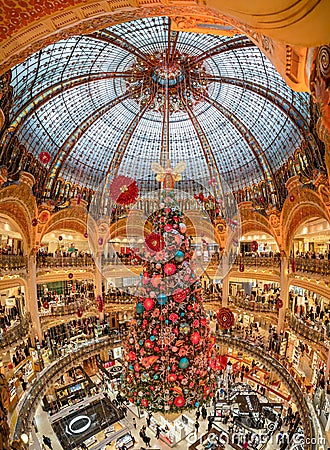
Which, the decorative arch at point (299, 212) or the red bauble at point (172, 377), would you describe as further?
the decorative arch at point (299, 212)

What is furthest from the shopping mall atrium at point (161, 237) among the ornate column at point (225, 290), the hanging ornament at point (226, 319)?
the hanging ornament at point (226, 319)

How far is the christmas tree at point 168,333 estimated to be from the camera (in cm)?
782

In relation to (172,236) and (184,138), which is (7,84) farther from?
(184,138)

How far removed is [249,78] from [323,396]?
17226mm

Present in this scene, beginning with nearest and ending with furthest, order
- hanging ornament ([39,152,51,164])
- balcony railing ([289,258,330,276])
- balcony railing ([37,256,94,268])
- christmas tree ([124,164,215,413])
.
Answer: christmas tree ([124,164,215,413]), balcony railing ([289,258,330,276]), hanging ornament ([39,152,51,164]), balcony railing ([37,256,94,268])

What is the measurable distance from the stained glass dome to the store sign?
1644cm

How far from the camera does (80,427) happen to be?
53.5 feet

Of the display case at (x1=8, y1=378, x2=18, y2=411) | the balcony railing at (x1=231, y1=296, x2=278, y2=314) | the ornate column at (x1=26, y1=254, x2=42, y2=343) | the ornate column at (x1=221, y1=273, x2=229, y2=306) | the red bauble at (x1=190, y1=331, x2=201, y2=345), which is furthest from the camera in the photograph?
the ornate column at (x1=221, y1=273, x2=229, y2=306)

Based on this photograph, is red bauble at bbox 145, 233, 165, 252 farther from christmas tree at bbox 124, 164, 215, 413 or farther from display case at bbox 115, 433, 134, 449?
display case at bbox 115, 433, 134, 449

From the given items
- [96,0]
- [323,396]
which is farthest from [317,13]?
[323,396]

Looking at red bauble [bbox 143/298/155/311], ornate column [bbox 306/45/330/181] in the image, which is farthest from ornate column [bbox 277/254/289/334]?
ornate column [bbox 306/45/330/181]

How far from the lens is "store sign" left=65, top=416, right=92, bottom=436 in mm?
15930

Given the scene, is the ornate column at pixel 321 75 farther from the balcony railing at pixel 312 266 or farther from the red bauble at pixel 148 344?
the balcony railing at pixel 312 266

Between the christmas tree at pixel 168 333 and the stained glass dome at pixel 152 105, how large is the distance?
5872 millimetres
